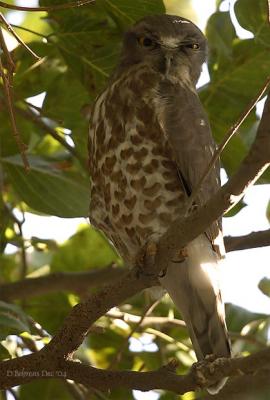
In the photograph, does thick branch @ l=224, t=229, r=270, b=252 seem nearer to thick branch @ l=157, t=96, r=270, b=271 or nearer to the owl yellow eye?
thick branch @ l=157, t=96, r=270, b=271

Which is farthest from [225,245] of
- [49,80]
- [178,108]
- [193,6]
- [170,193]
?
[193,6]

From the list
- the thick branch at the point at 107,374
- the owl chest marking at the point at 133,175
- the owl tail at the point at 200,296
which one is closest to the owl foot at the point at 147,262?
the thick branch at the point at 107,374

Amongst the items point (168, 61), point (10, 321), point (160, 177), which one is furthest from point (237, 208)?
point (10, 321)

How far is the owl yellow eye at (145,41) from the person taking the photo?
486cm

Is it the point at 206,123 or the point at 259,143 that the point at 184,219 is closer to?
the point at 259,143

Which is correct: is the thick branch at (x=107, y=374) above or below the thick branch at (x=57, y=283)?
below

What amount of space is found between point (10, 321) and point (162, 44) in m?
1.98

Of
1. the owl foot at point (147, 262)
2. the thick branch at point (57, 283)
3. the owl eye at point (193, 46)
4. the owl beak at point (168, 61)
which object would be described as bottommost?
the thick branch at point (57, 283)

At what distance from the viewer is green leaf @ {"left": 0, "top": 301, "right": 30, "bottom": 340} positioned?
3484 millimetres

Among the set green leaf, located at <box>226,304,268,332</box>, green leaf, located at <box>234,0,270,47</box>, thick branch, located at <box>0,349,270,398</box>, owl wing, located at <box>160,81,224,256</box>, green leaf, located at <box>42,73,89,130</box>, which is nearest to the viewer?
thick branch, located at <box>0,349,270,398</box>

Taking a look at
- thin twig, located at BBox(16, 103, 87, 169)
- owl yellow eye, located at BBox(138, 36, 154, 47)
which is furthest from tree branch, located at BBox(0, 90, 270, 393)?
owl yellow eye, located at BBox(138, 36, 154, 47)

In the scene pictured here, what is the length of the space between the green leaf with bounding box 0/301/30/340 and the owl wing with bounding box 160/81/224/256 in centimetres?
92

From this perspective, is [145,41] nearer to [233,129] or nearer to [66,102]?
[66,102]

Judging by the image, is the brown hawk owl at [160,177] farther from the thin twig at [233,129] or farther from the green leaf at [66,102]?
the thin twig at [233,129]
